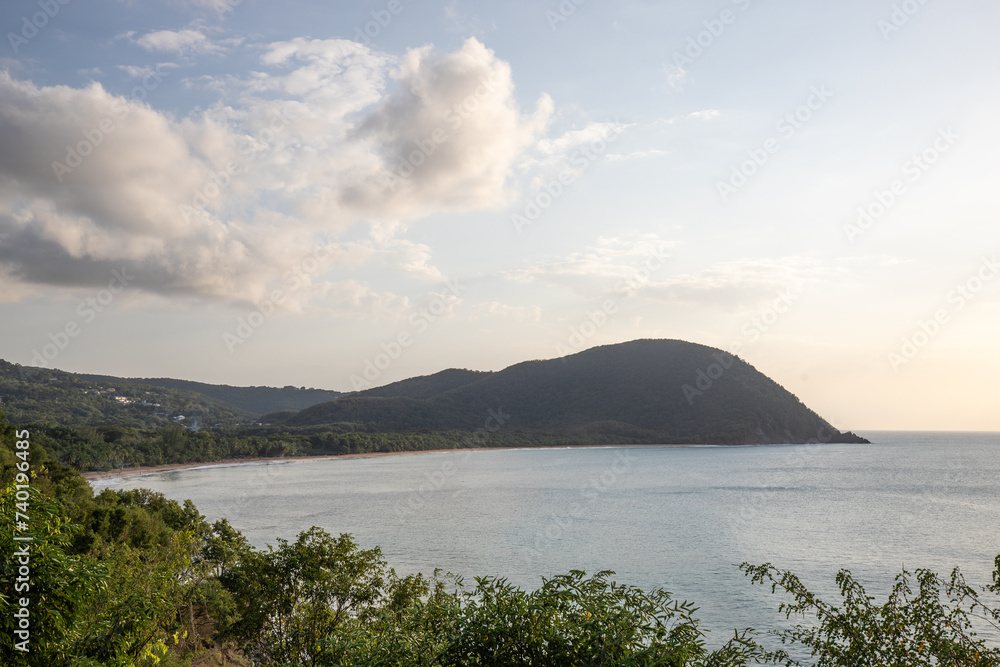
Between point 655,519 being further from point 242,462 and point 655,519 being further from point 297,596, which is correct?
point 242,462

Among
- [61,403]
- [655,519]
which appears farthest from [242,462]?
[655,519]

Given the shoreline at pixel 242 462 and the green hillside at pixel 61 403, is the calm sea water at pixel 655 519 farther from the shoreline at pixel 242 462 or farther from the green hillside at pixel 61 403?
the green hillside at pixel 61 403

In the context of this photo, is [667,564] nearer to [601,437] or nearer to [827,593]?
[827,593]

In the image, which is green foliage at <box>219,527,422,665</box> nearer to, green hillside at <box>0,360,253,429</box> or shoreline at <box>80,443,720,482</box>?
shoreline at <box>80,443,720,482</box>

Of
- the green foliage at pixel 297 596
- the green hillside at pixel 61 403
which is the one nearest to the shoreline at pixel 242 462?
the green hillside at pixel 61 403

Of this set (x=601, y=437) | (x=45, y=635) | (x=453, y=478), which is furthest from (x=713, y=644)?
(x=601, y=437)

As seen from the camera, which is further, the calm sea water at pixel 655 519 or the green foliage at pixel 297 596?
the calm sea water at pixel 655 519

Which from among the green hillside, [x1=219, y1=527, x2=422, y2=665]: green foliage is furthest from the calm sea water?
the green hillside

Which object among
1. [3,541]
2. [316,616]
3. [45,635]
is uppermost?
[3,541]

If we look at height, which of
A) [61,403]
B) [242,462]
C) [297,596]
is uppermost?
[61,403]
